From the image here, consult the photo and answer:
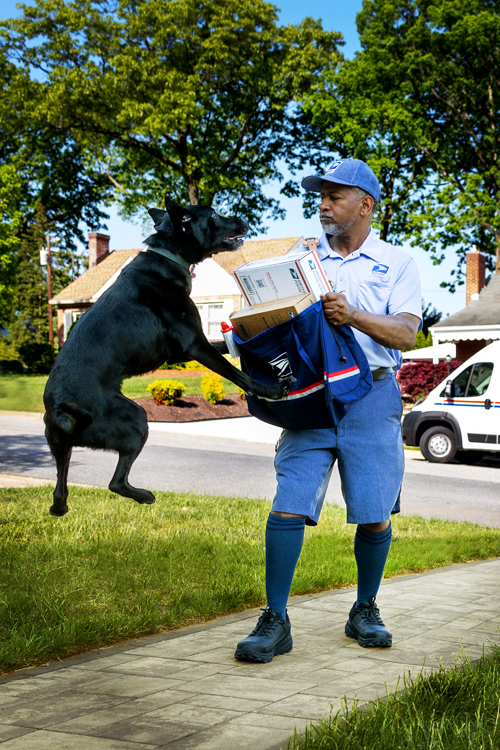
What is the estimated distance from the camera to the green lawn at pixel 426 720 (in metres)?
2.41

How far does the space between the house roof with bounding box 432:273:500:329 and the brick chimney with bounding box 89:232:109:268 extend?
91.6ft

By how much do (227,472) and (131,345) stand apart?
1025cm

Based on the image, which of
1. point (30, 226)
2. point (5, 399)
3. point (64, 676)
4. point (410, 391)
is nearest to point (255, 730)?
point (64, 676)

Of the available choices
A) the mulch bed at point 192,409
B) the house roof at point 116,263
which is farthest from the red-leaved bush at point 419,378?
the house roof at point 116,263

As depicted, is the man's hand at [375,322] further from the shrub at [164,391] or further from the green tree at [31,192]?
the green tree at [31,192]

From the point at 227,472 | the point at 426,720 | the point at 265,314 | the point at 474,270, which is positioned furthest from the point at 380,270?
the point at 474,270

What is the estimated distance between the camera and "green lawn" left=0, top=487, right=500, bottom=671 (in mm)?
3932

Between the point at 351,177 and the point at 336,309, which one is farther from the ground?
the point at 351,177

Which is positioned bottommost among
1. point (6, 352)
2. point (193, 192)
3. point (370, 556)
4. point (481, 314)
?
point (370, 556)

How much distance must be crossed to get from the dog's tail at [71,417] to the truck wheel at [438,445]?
43.8 feet

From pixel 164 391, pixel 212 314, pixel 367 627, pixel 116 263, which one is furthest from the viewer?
pixel 116 263

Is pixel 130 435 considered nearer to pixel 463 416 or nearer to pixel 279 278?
pixel 279 278

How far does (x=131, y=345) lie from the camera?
87.5 inches

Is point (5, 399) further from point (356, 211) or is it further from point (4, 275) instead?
point (4, 275)
